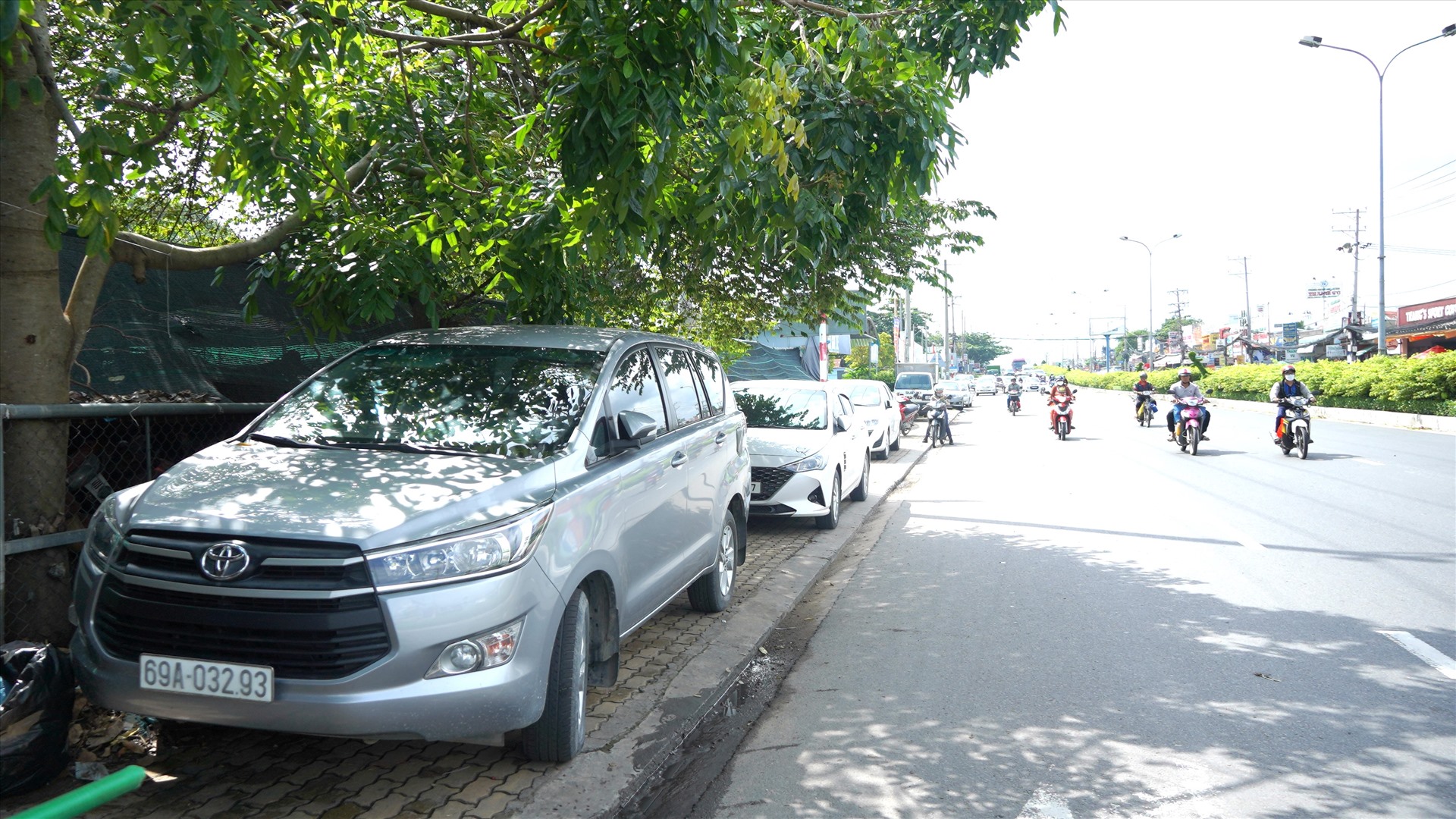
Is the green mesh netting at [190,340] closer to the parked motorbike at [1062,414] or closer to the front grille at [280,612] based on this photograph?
the front grille at [280,612]

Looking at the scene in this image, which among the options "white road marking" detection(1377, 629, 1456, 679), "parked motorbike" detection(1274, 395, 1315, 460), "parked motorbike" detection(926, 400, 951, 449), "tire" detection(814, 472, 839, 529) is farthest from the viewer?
"parked motorbike" detection(926, 400, 951, 449)

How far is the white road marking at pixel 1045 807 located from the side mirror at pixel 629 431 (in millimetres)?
2167

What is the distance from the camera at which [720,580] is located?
21.6 ft

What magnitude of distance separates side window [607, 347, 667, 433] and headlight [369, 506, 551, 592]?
4.12ft

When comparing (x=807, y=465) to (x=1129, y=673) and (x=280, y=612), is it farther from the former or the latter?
(x=280, y=612)

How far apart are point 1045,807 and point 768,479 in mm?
6430

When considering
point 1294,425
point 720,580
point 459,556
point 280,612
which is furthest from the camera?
point 1294,425

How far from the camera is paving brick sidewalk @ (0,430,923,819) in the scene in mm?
3586

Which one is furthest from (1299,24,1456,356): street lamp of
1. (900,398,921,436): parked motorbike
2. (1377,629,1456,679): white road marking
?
(1377,629,1456,679): white road marking

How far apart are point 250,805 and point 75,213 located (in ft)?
8.45

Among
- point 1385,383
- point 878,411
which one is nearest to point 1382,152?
point 1385,383

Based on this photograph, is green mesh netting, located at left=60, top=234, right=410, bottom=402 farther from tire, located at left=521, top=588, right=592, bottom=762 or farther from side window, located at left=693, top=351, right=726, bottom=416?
tire, located at left=521, top=588, right=592, bottom=762

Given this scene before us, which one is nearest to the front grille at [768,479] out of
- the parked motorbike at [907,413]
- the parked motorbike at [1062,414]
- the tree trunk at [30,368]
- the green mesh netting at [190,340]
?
the green mesh netting at [190,340]

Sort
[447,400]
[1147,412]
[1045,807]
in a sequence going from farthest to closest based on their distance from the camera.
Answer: [1147,412], [447,400], [1045,807]
